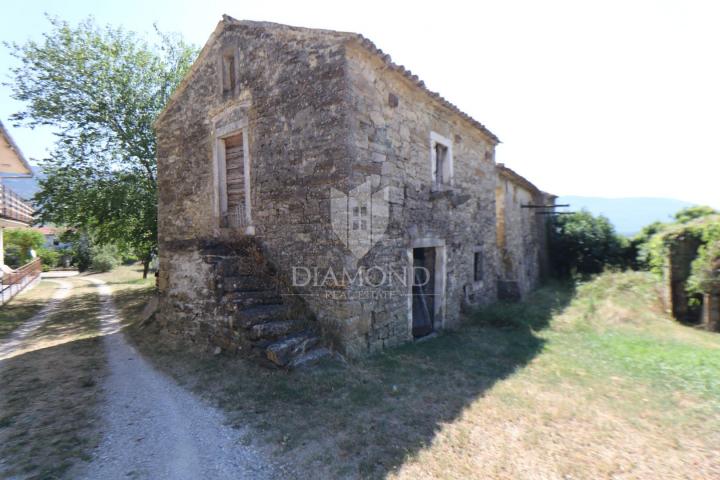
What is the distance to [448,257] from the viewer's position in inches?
317

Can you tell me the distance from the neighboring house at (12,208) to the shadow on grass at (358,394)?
21.0ft

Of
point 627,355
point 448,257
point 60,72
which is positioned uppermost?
point 60,72

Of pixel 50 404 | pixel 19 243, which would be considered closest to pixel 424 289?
pixel 50 404

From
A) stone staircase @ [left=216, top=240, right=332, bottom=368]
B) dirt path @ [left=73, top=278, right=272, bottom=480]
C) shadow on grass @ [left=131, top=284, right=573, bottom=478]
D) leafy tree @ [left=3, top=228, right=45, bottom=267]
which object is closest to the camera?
dirt path @ [left=73, top=278, right=272, bottom=480]

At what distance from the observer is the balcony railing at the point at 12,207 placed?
1284 centimetres

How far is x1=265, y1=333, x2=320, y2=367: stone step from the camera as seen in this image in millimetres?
4926

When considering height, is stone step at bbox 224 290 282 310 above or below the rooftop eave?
below

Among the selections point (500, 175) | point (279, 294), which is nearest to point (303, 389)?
point (279, 294)

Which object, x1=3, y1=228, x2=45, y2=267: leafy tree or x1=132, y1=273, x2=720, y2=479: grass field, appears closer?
x1=132, y1=273, x2=720, y2=479: grass field

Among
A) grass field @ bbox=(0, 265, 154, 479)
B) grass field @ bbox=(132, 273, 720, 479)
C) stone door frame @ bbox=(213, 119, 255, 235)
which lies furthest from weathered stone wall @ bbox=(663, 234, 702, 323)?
grass field @ bbox=(0, 265, 154, 479)

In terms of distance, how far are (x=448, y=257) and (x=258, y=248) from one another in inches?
170

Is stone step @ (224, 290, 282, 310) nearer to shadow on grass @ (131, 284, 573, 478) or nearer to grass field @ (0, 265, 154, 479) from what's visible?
shadow on grass @ (131, 284, 573, 478)

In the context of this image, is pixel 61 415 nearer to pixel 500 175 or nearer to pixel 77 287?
pixel 500 175

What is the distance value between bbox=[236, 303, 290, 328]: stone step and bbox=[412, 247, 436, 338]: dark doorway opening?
3363 mm
